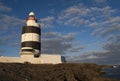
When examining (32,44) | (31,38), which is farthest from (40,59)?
(31,38)

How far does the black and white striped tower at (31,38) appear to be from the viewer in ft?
185

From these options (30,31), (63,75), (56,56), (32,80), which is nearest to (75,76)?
(63,75)

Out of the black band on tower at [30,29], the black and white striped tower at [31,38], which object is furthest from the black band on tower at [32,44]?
the black band on tower at [30,29]

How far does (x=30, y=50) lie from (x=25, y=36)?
4279 mm

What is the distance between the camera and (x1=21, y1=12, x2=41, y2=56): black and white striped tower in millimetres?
56338

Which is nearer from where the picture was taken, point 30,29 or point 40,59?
point 40,59

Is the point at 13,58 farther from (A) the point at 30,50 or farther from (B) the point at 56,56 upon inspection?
(B) the point at 56,56

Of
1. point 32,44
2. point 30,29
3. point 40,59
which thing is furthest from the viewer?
point 30,29

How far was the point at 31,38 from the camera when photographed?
185 feet

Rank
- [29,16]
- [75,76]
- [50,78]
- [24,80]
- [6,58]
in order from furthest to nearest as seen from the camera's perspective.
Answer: [29,16], [6,58], [75,76], [50,78], [24,80]

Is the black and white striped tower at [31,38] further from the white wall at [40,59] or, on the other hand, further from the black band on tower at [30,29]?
the white wall at [40,59]

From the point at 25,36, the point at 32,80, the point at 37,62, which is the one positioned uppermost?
the point at 25,36

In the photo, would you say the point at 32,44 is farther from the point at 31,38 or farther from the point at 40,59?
the point at 40,59

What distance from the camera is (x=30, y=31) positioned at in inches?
2251
